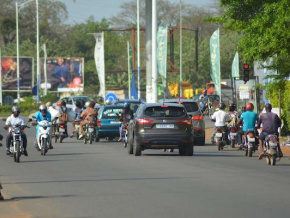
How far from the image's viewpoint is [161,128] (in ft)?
98.2

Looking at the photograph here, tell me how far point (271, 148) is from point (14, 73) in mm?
84200

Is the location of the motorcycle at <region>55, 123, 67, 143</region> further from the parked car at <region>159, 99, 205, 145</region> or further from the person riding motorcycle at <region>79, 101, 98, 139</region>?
the parked car at <region>159, 99, 205, 145</region>

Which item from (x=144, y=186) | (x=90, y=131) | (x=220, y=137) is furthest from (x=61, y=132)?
(x=144, y=186)

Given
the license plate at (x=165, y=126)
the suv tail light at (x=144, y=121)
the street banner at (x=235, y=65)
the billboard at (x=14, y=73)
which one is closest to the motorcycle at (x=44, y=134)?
the suv tail light at (x=144, y=121)

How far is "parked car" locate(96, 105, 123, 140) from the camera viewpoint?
4116 centimetres

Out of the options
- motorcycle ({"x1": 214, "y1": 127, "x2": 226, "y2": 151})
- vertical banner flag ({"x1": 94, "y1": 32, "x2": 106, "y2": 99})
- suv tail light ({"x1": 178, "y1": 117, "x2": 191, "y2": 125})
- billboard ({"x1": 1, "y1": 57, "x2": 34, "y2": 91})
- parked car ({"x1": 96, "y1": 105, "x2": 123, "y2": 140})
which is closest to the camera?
suv tail light ({"x1": 178, "y1": 117, "x2": 191, "y2": 125})

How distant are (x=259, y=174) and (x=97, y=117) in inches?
753

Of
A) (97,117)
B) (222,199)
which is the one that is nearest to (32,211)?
(222,199)

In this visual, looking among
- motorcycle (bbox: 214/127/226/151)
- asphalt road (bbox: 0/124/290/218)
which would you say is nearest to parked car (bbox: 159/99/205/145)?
motorcycle (bbox: 214/127/226/151)

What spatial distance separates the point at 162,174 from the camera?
73.8ft

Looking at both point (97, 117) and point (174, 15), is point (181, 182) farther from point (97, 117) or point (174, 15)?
point (174, 15)

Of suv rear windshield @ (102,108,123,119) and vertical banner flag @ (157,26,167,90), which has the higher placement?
vertical banner flag @ (157,26,167,90)

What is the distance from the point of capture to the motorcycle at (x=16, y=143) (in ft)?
91.4

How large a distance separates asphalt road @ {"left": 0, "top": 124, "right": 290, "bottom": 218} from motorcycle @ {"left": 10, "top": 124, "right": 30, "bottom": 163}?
0.39 meters
